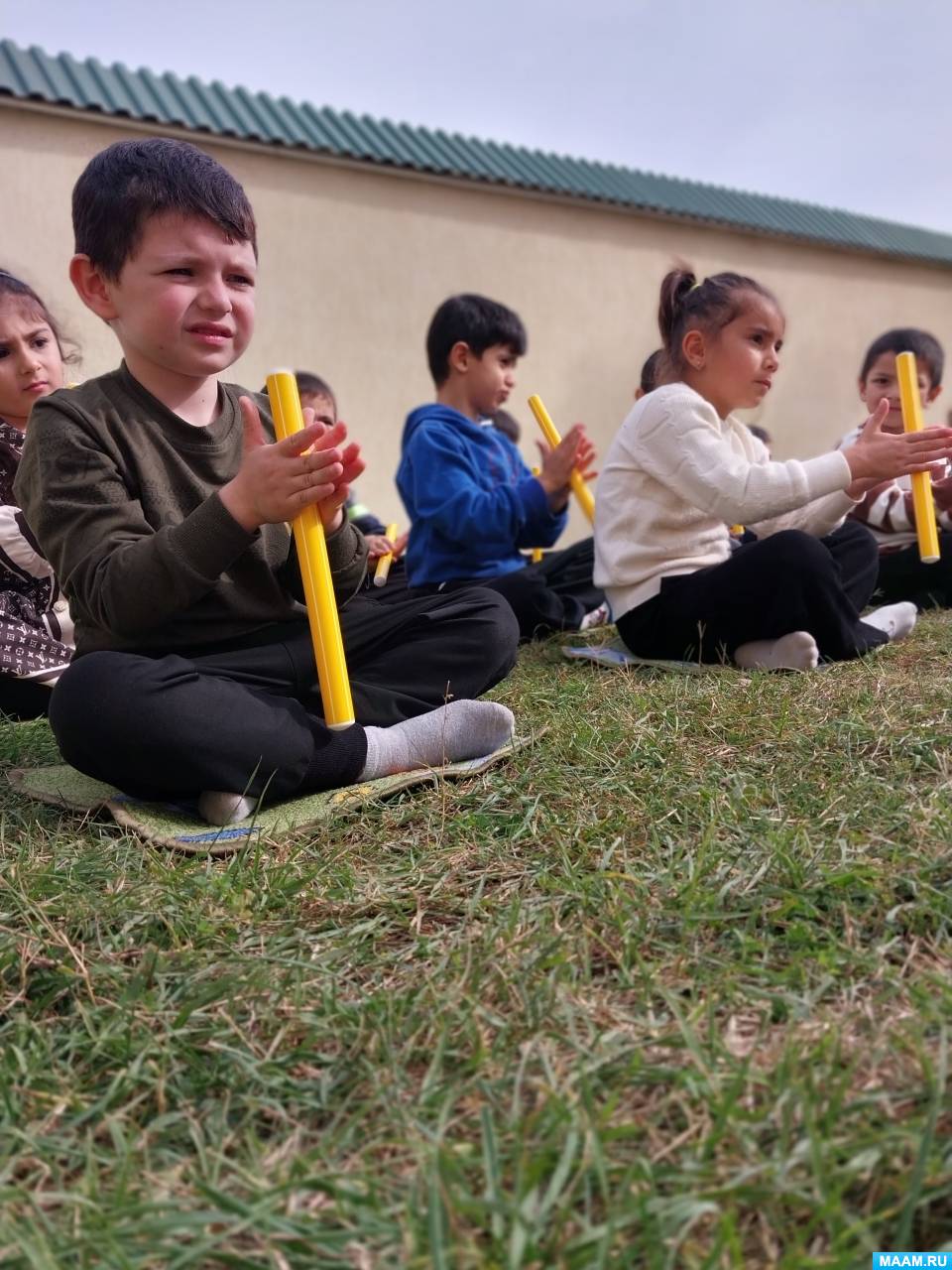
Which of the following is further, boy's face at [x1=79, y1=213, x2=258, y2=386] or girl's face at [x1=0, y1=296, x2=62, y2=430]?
girl's face at [x1=0, y1=296, x2=62, y2=430]

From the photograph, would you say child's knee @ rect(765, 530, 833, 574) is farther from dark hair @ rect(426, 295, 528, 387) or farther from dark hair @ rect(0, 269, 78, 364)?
dark hair @ rect(0, 269, 78, 364)

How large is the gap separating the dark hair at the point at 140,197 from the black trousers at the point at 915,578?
222 cm

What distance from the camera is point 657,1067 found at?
26.5 inches

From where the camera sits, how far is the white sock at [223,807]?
128 cm

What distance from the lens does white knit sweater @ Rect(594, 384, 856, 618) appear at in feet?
6.84

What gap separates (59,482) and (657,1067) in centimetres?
107

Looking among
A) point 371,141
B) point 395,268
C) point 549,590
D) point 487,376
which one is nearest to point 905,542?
point 549,590

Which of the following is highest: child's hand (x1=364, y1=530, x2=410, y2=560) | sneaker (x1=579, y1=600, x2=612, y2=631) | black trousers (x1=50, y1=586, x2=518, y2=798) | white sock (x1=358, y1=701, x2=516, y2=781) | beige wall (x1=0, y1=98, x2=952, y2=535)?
beige wall (x1=0, y1=98, x2=952, y2=535)

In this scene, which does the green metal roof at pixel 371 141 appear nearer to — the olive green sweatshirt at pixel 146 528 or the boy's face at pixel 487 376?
the boy's face at pixel 487 376

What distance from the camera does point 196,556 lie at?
1301 mm

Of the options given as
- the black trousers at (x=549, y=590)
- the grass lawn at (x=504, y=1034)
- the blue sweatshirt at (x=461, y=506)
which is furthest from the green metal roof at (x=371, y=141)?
the grass lawn at (x=504, y=1034)

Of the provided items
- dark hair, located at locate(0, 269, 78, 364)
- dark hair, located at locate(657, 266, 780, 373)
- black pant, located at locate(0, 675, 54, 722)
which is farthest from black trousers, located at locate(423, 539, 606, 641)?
dark hair, located at locate(0, 269, 78, 364)

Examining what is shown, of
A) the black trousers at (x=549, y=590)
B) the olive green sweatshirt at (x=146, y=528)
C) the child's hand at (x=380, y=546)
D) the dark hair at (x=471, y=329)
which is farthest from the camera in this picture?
the child's hand at (x=380, y=546)

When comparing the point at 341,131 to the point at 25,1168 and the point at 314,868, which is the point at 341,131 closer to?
the point at 314,868
